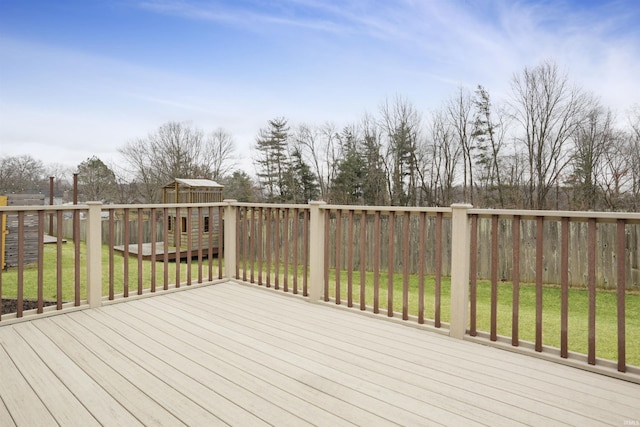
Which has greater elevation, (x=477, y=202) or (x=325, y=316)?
(x=477, y=202)

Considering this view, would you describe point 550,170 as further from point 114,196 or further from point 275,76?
point 114,196

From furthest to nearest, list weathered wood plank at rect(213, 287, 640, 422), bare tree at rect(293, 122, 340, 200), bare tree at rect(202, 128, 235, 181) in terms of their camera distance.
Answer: bare tree at rect(202, 128, 235, 181)
bare tree at rect(293, 122, 340, 200)
weathered wood plank at rect(213, 287, 640, 422)

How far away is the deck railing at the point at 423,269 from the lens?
2.34 meters

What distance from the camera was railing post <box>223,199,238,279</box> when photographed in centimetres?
448

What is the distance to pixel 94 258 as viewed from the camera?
3.37m

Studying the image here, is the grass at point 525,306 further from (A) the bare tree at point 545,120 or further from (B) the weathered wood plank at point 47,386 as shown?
(A) the bare tree at point 545,120

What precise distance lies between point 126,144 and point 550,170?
1717cm

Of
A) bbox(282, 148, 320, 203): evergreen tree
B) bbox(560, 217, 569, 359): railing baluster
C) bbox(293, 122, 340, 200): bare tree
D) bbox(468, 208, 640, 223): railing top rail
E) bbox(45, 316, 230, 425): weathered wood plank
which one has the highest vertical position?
bbox(293, 122, 340, 200): bare tree

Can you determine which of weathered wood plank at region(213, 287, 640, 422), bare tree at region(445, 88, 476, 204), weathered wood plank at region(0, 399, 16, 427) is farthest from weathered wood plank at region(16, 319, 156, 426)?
bare tree at region(445, 88, 476, 204)

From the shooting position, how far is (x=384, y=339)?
2641 mm

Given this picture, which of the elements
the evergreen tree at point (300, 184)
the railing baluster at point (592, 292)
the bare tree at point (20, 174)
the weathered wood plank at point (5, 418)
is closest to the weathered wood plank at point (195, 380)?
the weathered wood plank at point (5, 418)

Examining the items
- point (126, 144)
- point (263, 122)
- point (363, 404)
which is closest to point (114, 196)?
point (126, 144)

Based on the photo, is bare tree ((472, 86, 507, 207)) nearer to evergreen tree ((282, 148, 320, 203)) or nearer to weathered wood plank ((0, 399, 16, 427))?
evergreen tree ((282, 148, 320, 203))

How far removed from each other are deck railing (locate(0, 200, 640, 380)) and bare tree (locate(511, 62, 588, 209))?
421 centimetres
